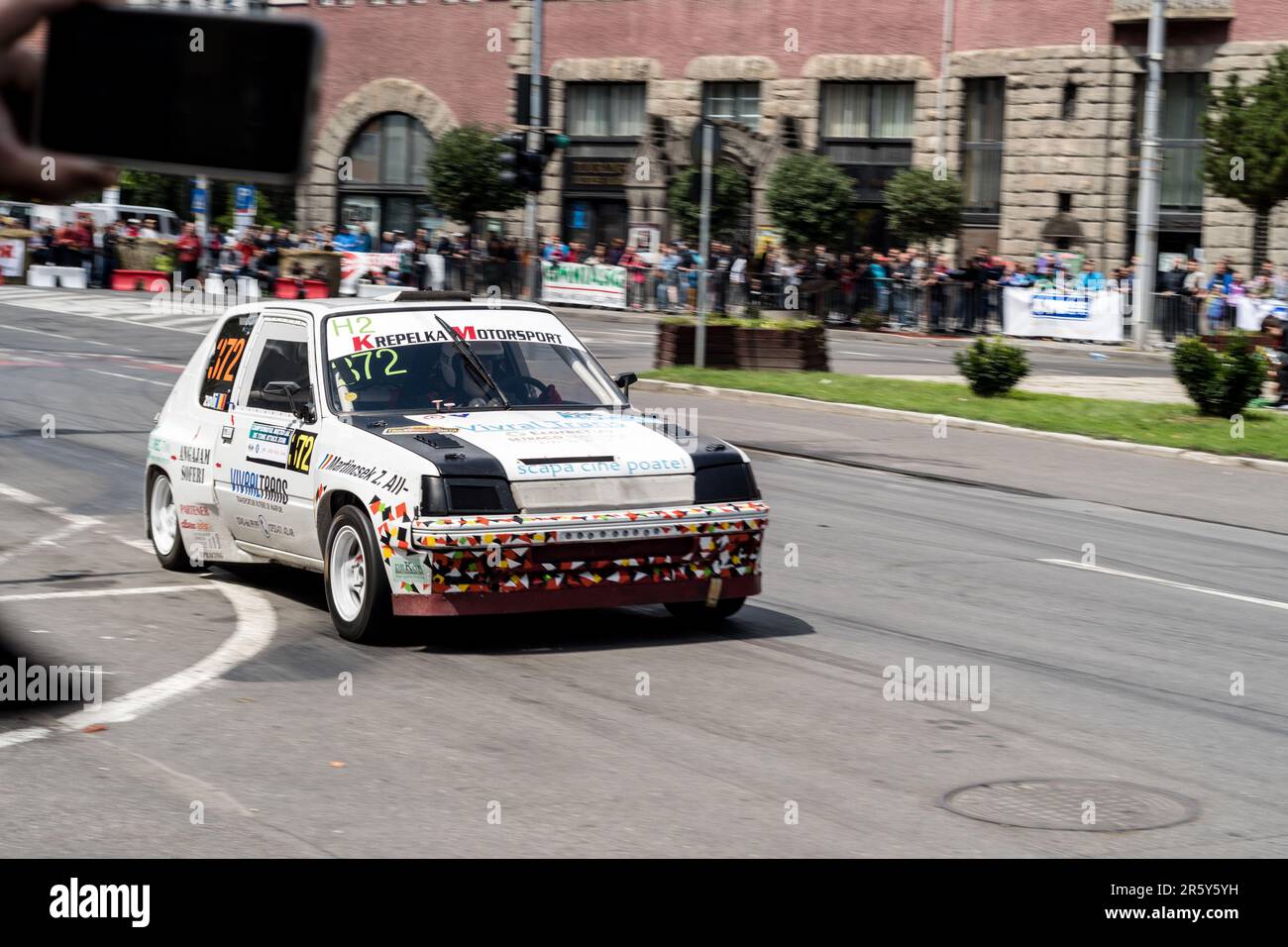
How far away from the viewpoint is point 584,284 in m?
43.1

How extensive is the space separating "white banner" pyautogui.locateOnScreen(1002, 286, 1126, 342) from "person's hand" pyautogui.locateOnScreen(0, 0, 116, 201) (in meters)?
35.6

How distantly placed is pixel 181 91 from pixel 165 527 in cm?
1015

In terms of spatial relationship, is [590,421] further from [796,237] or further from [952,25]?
[952,25]

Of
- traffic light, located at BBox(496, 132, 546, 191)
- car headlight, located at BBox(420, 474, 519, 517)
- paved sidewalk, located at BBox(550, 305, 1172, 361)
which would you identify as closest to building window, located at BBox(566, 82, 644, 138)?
paved sidewalk, located at BBox(550, 305, 1172, 361)

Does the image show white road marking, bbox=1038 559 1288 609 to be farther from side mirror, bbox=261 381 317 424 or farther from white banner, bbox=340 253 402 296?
white banner, bbox=340 253 402 296

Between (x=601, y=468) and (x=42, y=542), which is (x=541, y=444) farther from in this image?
(x=42, y=542)

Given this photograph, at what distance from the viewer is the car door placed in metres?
9.34

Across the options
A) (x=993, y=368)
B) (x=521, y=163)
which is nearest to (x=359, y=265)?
(x=521, y=163)

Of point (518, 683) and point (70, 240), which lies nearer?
point (518, 683)

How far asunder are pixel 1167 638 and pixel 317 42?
874 cm

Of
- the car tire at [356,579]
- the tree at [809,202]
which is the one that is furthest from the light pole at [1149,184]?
the car tire at [356,579]
